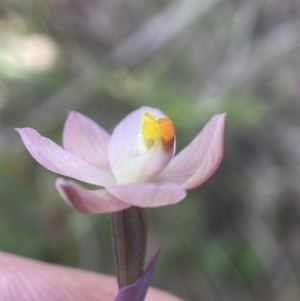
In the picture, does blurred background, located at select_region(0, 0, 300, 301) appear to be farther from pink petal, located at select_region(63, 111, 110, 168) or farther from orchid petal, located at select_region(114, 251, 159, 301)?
orchid petal, located at select_region(114, 251, 159, 301)

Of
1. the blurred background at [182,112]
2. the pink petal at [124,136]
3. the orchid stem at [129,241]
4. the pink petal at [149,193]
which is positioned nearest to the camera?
the pink petal at [149,193]

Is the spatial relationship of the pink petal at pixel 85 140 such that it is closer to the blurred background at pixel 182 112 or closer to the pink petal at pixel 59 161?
the pink petal at pixel 59 161

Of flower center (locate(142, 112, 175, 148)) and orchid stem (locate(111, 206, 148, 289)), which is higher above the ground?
flower center (locate(142, 112, 175, 148))

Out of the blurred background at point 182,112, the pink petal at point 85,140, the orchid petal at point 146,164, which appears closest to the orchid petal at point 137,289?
the orchid petal at point 146,164

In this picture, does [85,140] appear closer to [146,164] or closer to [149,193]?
[146,164]

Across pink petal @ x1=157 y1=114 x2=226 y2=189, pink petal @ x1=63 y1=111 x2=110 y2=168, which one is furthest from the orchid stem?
pink petal @ x1=63 y1=111 x2=110 y2=168

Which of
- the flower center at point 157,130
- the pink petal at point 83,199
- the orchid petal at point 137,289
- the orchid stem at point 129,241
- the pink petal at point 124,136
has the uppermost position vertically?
the flower center at point 157,130
